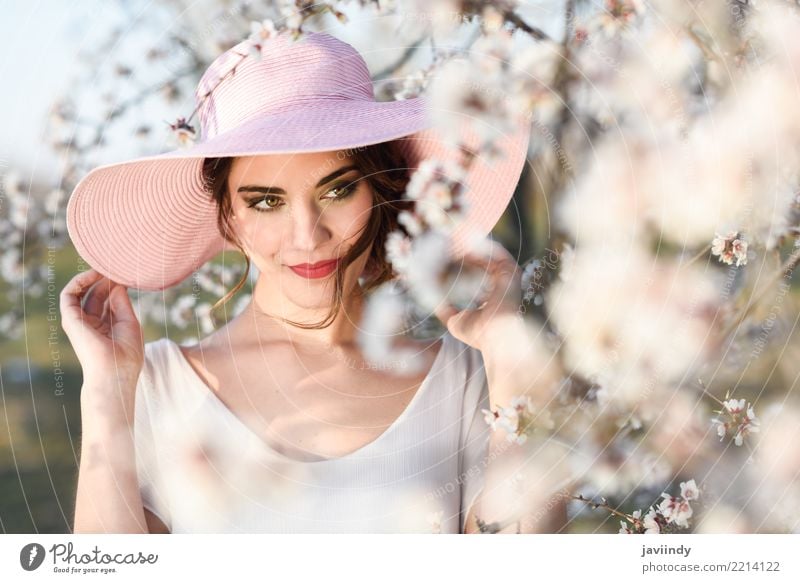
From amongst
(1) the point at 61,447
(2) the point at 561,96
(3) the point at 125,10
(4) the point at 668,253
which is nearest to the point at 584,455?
(4) the point at 668,253

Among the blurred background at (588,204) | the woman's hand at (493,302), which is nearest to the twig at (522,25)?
the blurred background at (588,204)

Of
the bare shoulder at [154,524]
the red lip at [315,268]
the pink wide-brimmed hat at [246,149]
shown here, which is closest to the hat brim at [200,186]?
the pink wide-brimmed hat at [246,149]

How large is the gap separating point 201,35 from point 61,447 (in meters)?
0.52

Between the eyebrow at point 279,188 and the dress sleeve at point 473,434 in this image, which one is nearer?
the eyebrow at point 279,188

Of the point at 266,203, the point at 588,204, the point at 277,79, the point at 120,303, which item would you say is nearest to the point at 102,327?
the point at 120,303

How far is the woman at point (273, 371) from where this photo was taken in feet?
3.57

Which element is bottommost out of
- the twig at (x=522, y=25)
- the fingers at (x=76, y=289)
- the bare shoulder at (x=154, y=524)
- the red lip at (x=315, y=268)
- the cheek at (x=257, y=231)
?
the bare shoulder at (x=154, y=524)

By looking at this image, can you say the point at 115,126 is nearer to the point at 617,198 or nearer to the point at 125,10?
the point at 125,10

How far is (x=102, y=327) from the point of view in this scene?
3.71 feet

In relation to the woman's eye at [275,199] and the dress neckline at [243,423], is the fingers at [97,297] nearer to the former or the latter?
the dress neckline at [243,423]

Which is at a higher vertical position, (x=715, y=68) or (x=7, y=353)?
(x=715, y=68)

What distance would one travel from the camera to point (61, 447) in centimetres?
116

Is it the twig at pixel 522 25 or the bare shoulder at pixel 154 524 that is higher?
the twig at pixel 522 25

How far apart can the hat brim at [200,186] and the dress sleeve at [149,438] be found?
0.10 meters
